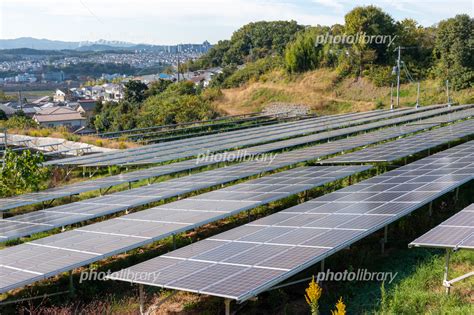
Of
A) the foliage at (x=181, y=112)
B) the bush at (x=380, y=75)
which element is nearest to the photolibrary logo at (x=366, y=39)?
the bush at (x=380, y=75)

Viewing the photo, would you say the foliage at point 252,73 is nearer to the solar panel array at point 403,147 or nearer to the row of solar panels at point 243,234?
the solar panel array at point 403,147

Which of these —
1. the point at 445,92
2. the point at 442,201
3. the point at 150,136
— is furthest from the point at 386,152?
the point at 445,92

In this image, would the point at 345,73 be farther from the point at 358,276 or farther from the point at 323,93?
the point at 358,276

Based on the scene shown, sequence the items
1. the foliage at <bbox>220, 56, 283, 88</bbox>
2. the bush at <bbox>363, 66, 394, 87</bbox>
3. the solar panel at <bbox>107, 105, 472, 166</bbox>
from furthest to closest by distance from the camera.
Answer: the foliage at <bbox>220, 56, 283, 88</bbox> < the bush at <bbox>363, 66, 394, 87</bbox> < the solar panel at <bbox>107, 105, 472, 166</bbox>

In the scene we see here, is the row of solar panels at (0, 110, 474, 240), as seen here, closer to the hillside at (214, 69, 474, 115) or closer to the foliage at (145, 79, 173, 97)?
the hillside at (214, 69, 474, 115)

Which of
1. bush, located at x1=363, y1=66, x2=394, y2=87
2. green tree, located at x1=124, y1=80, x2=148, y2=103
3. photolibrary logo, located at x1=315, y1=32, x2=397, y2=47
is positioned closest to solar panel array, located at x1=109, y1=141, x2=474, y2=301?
bush, located at x1=363, y1=66, x2=394, y2=87

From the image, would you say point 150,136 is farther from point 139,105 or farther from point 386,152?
point 139,105
